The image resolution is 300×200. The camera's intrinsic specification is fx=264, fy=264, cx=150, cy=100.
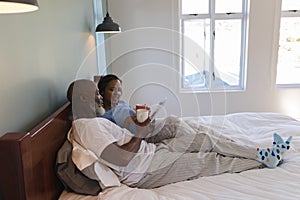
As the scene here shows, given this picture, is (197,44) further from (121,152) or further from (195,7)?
(121,152)

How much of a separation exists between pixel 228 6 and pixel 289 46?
0.98 metres

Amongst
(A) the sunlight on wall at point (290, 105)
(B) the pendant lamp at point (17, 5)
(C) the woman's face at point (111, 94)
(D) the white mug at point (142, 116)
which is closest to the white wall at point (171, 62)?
(A) the sunlight on wall at point (290, 105)

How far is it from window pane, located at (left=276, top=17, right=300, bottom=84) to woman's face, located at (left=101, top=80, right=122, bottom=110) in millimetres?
2550

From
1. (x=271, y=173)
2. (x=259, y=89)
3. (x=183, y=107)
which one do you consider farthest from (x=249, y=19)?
(x=271, y=173)

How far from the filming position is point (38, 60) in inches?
51.8

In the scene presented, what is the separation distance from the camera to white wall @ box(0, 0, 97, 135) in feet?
3.33

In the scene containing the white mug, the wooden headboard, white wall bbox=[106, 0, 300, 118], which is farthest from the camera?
white wall bbox=[106, 0, 300, 118]

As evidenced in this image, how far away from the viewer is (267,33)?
3271 millimetres

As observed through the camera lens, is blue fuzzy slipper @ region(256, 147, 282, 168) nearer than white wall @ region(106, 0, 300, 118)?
Yes

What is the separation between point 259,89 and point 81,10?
242cm

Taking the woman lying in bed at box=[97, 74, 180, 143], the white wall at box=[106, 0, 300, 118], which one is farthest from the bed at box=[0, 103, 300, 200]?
the white wall at box=[106, 0, 300, 118]

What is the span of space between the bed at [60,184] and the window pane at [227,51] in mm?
2076

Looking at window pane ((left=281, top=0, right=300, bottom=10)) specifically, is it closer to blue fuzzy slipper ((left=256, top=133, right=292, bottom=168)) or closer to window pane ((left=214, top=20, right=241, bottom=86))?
window pane ((left=214, top=20, right=241, bottom=86))

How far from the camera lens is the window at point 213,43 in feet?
11.1
